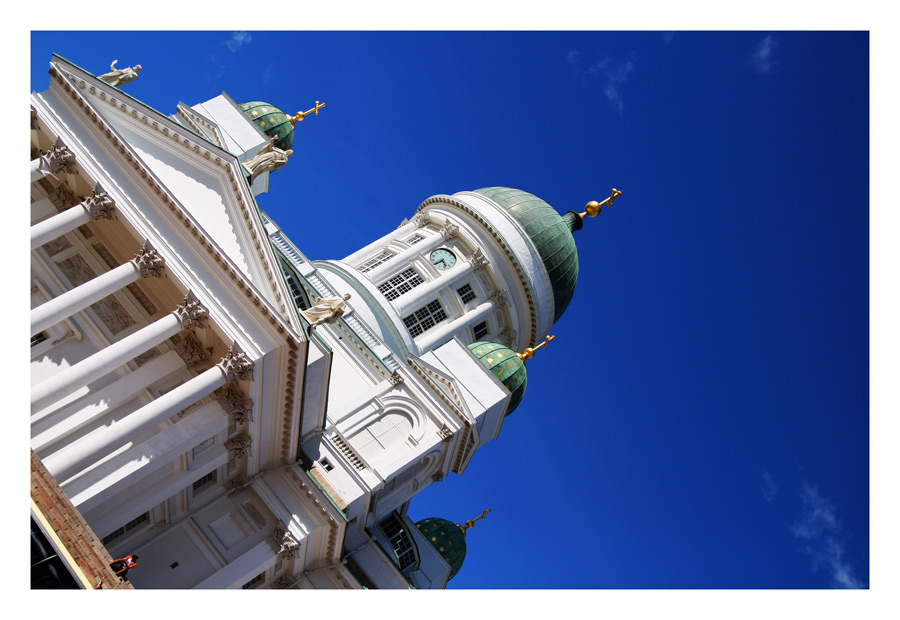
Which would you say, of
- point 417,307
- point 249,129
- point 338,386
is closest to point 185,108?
point 249,129

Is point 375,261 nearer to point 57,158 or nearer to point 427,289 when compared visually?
point 427,289

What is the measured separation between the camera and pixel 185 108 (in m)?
44.2

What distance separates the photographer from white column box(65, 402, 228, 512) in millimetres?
21203

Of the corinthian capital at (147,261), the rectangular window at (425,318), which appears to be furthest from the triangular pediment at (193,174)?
the rectangular window at (425,318)

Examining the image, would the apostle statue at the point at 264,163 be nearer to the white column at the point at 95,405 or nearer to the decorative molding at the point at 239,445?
the white column at the point at 95,405

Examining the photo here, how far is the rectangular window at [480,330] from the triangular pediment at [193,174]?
23.7 metres

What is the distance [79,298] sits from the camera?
75.8 ft

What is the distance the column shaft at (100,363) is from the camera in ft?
69.8

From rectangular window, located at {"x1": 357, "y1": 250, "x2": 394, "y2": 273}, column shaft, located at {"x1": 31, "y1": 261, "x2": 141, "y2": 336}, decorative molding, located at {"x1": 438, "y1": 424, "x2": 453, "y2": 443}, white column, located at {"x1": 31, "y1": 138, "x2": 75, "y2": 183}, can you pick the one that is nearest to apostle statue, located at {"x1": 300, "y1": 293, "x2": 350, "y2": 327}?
column shaft, located at {"x1": 31, "y1": 261, "x2": 141, "y2": 336}

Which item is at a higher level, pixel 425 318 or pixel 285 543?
pixel 425 318

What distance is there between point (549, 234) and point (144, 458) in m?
33.2

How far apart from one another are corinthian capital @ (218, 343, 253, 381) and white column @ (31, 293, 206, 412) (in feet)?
5.28

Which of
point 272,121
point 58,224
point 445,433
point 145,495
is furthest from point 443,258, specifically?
point 145,495

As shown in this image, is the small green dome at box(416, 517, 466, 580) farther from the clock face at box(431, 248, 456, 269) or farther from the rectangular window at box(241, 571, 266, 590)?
the clock face at box(431, 248, 456, 269)
